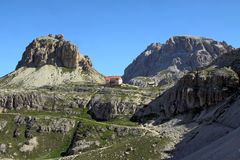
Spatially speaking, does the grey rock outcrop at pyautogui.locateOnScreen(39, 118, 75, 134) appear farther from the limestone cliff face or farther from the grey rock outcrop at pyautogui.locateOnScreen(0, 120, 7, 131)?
the limestone cliff face

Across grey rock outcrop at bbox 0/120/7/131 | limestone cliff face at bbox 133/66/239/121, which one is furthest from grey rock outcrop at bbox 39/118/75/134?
limestone cliff face at bbox 133/66/239/121

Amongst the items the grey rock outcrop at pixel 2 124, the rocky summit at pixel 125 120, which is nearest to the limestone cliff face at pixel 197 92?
the rocky summit at pixel 125 120

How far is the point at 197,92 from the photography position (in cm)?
12912

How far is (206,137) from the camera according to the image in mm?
98125

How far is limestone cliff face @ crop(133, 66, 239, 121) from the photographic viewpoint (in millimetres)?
123938

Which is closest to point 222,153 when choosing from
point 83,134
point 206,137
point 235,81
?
point 206,137

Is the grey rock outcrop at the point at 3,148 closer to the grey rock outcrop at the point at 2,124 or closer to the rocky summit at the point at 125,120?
the rocky summit at the point at 125,120

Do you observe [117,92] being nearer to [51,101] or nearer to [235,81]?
[51,101]

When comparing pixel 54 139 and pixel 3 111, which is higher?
pixel 3 111

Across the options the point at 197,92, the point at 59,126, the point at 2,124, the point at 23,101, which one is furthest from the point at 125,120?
the point at 23,101

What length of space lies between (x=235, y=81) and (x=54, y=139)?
183 ft

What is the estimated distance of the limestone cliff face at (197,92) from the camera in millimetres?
123938

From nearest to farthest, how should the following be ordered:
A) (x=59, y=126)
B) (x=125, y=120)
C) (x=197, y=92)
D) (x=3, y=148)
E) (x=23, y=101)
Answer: (x=197, y=92)
(x=3, y=148)
(x=59, y=126)
(x=125, y=120)
(x=23, y=101)

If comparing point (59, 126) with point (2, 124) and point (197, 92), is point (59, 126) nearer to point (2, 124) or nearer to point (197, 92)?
point (2, 124)
